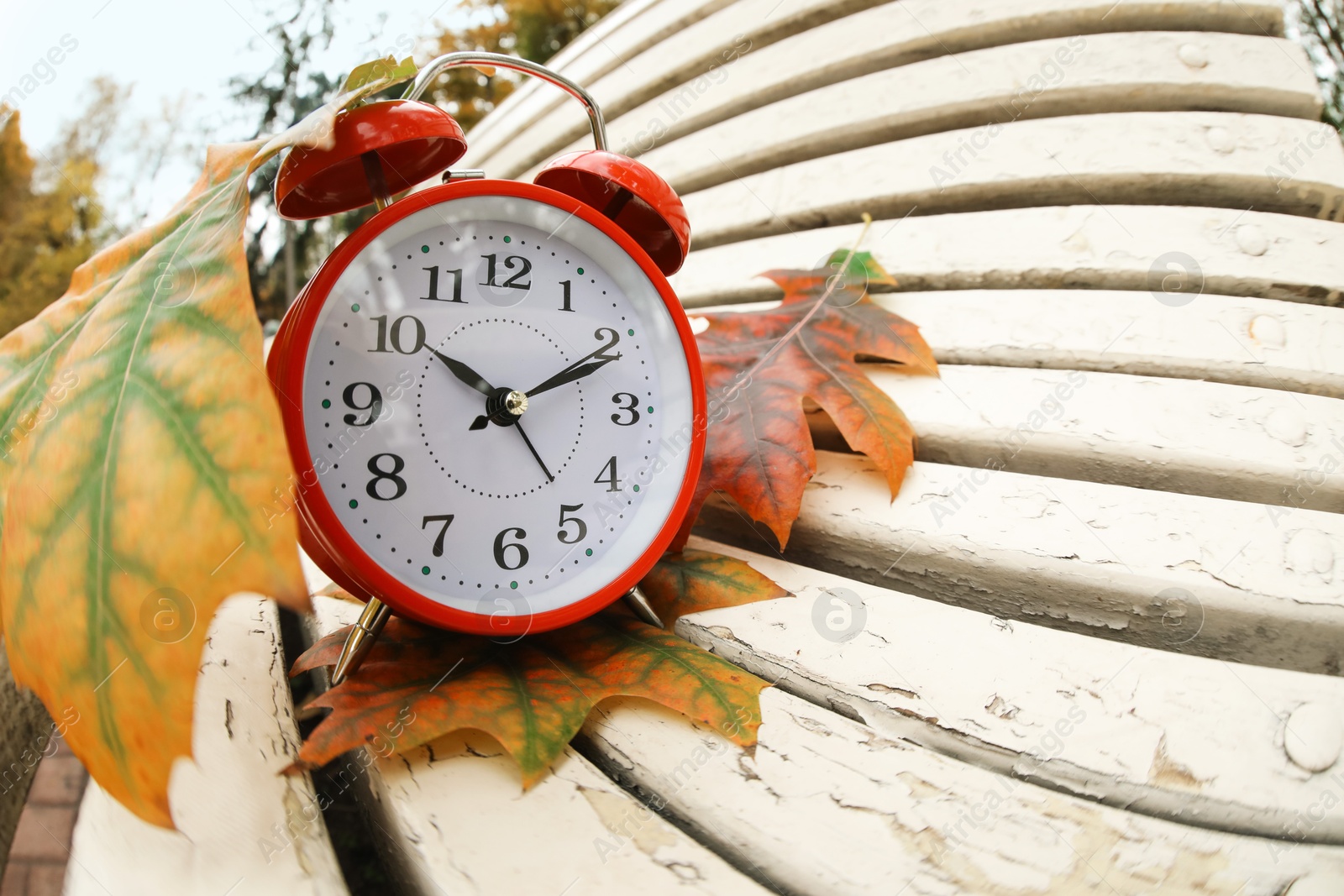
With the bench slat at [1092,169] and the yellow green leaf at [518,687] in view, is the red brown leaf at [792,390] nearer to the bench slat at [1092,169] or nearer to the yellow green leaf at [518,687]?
the yellow green leaf at [518,687]

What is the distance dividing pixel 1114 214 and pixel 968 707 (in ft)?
3.91

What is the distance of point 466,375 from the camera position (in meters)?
0.92

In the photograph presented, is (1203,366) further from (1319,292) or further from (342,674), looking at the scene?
(342,674)

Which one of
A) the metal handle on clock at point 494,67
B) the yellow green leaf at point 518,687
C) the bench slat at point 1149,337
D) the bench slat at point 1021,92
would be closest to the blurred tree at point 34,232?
the bench slat at point 1021,92

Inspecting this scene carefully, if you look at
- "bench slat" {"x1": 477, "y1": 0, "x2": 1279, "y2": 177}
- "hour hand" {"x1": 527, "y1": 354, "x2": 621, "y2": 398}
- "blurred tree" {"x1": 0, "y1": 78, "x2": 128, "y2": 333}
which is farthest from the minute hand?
"blurred tree" {"x1": 0, "y1": 78, "x2": 128, "y2": 333}

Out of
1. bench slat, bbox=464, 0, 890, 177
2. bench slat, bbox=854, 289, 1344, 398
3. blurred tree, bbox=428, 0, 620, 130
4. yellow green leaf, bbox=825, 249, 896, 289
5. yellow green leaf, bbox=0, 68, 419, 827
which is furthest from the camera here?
Result: blurred tree, bbox=428, 0, 620, 130

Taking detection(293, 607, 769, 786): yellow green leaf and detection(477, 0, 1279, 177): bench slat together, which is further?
detection(477, 0, 1279, 177): bench slat

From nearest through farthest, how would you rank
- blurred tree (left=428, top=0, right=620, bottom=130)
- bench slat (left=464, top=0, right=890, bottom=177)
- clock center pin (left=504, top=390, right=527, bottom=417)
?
1. clock center pin (left=504, top=390, right=527, bottom=417)
2. bench slat (left=464, top=0, right=890, bottom=177)
3. blurred tree (left=428, top=0, right=620, bottom=130)

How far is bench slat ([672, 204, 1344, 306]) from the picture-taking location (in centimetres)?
140

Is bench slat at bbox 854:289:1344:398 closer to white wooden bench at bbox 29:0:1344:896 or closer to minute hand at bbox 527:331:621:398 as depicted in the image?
white wooden bench at bbox 29:0:1344:896

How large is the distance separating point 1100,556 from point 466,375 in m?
0.90

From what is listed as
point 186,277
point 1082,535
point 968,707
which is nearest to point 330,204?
point 186,277

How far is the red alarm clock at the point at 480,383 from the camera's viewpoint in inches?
34.1

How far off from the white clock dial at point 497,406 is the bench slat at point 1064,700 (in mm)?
245
